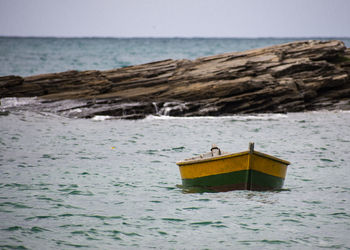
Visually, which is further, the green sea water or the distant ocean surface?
the distant ocean surface

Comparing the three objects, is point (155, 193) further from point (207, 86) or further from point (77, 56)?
point (77, 56)

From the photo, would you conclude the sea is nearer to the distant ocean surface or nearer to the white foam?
the white foam

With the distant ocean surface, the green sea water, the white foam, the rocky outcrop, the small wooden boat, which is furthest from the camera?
the distant ocean surface

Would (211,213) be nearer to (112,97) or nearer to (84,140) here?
(84,140)

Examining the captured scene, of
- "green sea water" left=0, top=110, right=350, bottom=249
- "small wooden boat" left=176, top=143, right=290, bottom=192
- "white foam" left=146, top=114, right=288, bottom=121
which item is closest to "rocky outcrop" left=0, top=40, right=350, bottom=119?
"white foam" left=146, top=114, right=288, bottom=121

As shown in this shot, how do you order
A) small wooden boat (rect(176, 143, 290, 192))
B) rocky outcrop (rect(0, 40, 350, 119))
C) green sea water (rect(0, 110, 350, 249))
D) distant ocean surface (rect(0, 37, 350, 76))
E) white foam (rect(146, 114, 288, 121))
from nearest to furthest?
green sea water (rect(0, 110, 350, 249)) < small wooden boat (rect(176, 143, 290, 192)) < white foam (rect(146, 114, 288, 121)) < rocky outcrop (rect(0, 40, 350, 119)) < distant ocean surface (rect(0, 37, 350, 76))

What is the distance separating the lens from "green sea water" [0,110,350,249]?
10047 millimetres

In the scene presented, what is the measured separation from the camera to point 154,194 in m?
13.4

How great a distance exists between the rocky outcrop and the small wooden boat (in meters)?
15.1

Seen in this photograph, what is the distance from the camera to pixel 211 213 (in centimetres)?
1155

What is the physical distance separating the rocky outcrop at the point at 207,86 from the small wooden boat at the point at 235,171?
15.1 metres

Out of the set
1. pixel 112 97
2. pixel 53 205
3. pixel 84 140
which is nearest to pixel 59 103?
pixel 112 97

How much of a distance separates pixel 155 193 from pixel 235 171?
7.60 ft

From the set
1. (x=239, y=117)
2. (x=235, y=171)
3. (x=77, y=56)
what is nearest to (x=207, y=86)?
(x=239, y=117)
